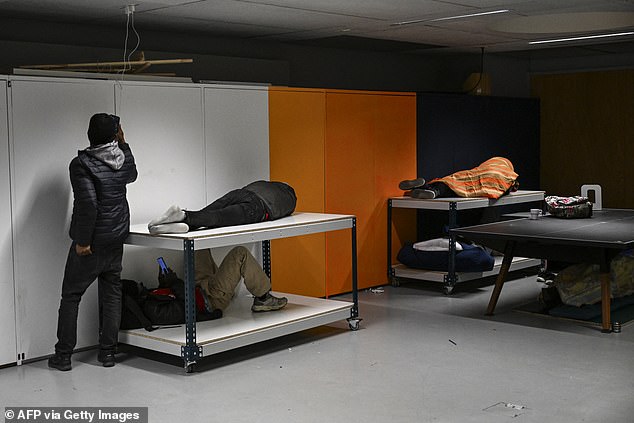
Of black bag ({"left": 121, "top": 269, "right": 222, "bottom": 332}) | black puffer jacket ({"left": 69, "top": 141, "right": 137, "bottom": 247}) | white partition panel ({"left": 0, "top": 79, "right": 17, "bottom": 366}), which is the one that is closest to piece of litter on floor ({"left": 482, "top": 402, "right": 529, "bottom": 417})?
black bag ({"left": 121, "top": 269, "right": 222, "bottom": 332})

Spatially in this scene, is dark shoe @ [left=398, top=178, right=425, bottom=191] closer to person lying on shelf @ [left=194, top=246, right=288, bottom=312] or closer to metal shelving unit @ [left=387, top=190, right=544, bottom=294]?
metal shelving unit @ [left=387, top=190, right=544, bottom=294]

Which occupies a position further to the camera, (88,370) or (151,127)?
(151,127)

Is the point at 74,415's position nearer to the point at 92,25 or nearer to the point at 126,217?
the point at 126,217

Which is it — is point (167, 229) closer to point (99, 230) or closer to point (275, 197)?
point (99, 230)

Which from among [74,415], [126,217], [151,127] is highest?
[151,127]

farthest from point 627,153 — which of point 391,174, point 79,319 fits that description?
point 79,319

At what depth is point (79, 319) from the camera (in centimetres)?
580

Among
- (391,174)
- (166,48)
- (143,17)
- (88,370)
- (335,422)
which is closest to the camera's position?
(335,422)

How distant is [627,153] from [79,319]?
26.8ft

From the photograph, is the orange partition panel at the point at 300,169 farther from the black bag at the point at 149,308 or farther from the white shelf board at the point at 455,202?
the black bag at the point at 149,308

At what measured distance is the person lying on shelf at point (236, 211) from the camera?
5434 millimetres

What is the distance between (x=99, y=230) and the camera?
5.32 metres

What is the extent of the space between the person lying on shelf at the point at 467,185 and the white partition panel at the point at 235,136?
175 cm

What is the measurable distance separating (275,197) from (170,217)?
3.44 ft
